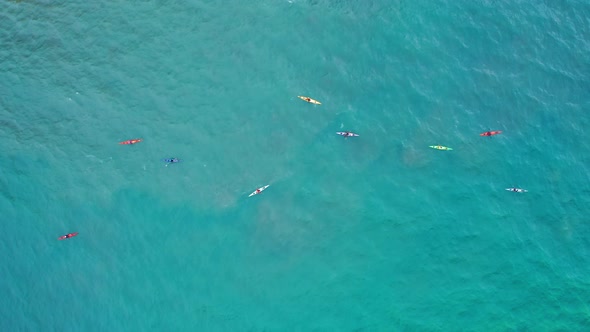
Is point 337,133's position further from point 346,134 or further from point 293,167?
point 293,167

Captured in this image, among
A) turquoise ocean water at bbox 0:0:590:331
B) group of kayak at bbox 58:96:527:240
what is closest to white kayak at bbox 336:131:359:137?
group of kayak at bbox 58:96:527:240

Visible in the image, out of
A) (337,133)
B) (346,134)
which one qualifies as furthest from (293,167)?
(346,134)

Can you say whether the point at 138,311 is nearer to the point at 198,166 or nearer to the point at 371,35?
the point at 198,166

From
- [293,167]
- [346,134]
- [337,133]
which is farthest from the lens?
[337,133]

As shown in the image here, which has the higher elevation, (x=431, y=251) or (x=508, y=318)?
(x=431, y=251)

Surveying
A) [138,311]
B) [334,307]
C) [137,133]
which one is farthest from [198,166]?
[334,307]

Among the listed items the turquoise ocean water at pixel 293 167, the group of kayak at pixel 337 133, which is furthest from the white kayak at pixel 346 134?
the turquoise ocean water at pixel 293 167

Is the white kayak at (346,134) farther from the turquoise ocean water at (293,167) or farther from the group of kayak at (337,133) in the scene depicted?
the turquoise ocean water at (293,167)

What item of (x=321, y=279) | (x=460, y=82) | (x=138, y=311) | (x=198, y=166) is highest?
(x=460, y=82)
